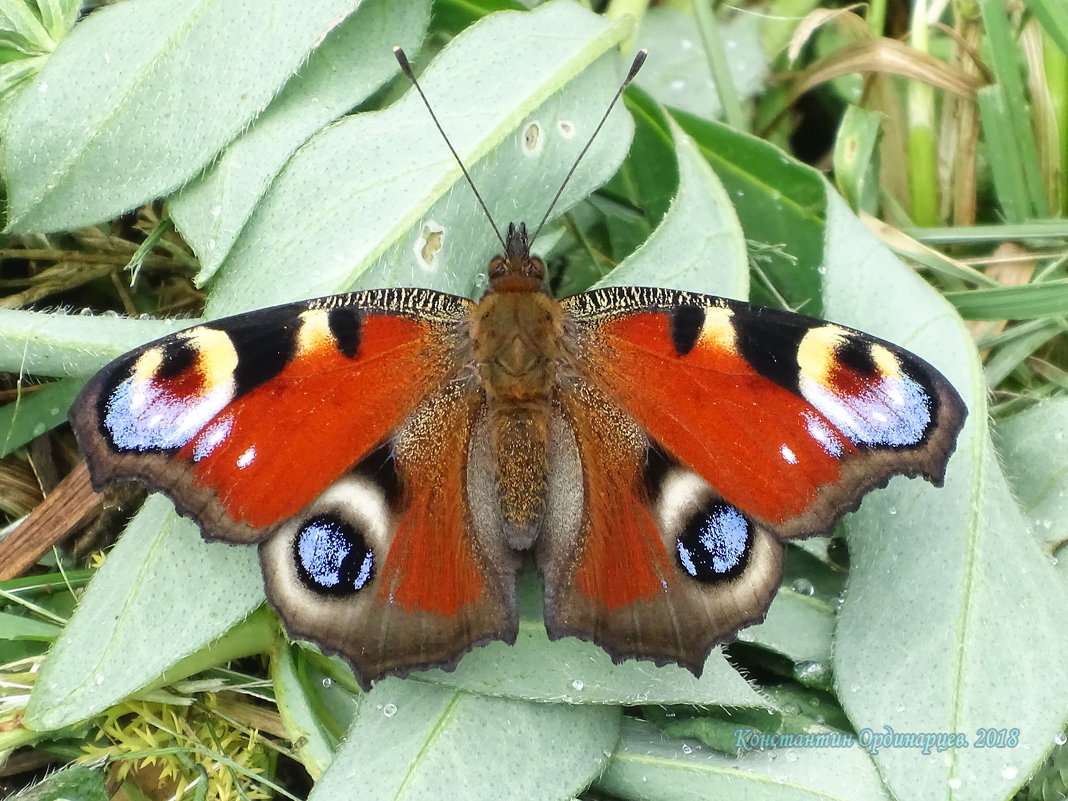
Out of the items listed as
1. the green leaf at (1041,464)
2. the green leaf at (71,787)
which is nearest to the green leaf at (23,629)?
the green leaf at (71,787)

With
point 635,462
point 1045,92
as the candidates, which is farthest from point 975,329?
point 635,462

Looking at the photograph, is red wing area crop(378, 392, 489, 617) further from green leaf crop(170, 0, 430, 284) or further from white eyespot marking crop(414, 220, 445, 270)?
green leaf crop(170, 0, 430, 284)

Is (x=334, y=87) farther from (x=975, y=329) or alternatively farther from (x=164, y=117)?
(x=975, y=329)

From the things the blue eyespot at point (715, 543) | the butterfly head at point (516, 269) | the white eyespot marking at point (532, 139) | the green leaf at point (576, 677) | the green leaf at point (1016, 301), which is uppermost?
the white eyespot marking at point (532, 139)

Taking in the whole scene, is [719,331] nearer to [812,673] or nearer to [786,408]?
[786,408]

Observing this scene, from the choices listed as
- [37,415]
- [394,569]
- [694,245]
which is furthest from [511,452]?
[37,415]

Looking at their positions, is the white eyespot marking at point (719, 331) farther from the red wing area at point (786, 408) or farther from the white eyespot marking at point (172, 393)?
the white eyespot marking at point (172, 393)
